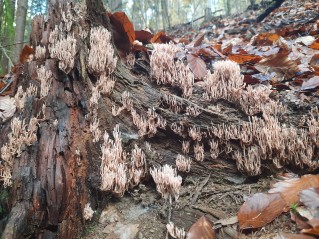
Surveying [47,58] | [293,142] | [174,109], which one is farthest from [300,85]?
[47,58]

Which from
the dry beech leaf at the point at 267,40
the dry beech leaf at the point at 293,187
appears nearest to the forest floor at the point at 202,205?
the dry beech leaf at the point at 293,187

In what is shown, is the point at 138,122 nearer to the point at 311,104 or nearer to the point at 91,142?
the point at 91,142

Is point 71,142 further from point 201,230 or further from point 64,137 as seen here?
point 201,230

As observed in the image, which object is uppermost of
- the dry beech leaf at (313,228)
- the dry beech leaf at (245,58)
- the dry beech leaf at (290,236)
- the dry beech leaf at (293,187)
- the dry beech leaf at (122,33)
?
the dry beech leaf at (122,33)

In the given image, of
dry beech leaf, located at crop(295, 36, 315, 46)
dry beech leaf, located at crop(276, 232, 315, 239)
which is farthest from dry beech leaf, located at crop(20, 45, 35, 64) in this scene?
dry beech leaf, located at crop(295, 36, 315, 46)

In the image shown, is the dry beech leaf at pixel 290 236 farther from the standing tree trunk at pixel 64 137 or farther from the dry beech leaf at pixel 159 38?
the dry beech leaf at pixel 159 38
